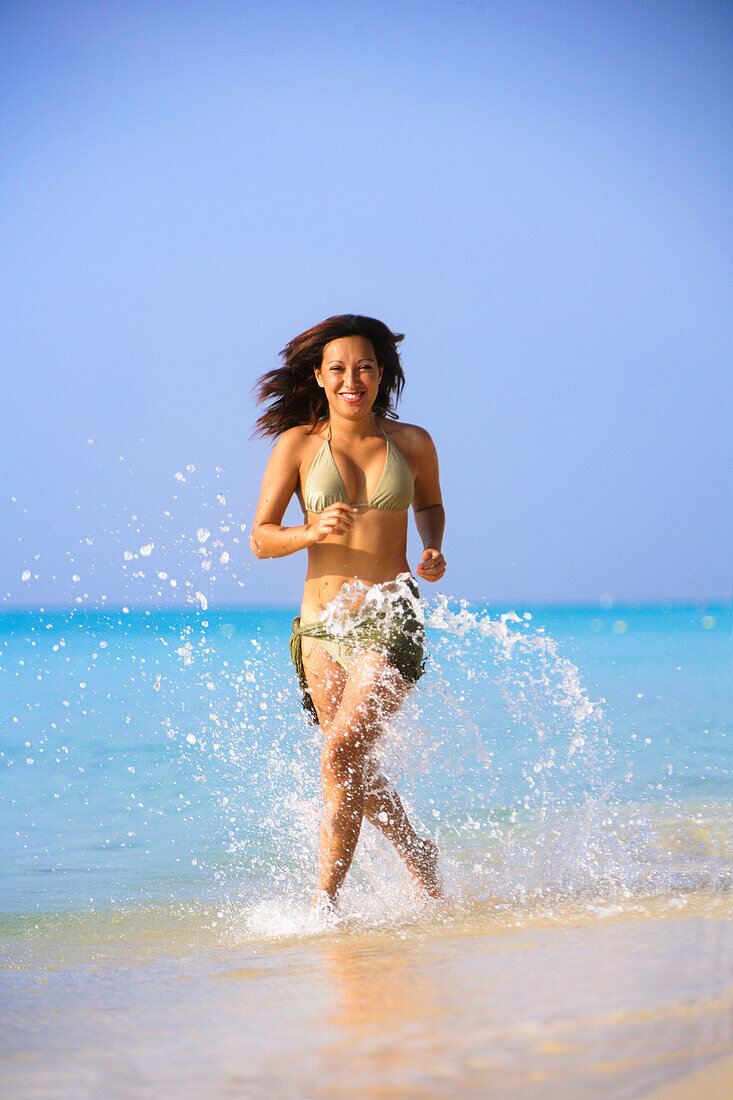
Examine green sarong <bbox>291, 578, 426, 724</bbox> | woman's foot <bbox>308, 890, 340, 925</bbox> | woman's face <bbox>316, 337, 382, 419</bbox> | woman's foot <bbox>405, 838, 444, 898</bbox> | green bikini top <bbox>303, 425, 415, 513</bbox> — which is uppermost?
woman's face <bbox>316, 337, 382, 419</bbox>

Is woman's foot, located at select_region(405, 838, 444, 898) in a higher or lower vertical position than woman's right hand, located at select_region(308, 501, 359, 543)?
lower

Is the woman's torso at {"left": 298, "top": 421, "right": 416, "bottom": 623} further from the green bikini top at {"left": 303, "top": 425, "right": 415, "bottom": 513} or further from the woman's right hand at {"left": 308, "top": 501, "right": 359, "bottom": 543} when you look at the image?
the woman's right hand at {"left": 308, "top": 501, "right": 359, "bottom": 543}

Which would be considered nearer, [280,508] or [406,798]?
[280,508]

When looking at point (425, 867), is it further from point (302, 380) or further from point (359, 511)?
point (302, 380)

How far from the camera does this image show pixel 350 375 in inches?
146

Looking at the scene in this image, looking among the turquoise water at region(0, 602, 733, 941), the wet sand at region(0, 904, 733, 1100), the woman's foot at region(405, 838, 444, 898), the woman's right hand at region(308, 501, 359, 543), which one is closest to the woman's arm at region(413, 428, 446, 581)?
the turquoise water at region(0, 602, 733, 941)

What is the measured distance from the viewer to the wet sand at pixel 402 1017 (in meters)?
1.81

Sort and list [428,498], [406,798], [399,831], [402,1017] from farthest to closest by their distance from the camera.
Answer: [406,798], [428,498], [399,831], [402,1017]

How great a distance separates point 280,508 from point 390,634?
62cm

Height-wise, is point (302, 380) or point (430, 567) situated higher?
point (302, 380)

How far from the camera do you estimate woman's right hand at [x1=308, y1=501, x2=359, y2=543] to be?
3.33 m

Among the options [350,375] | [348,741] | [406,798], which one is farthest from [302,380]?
[406,798]

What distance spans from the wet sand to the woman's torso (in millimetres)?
1237

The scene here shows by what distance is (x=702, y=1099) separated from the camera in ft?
5.32
